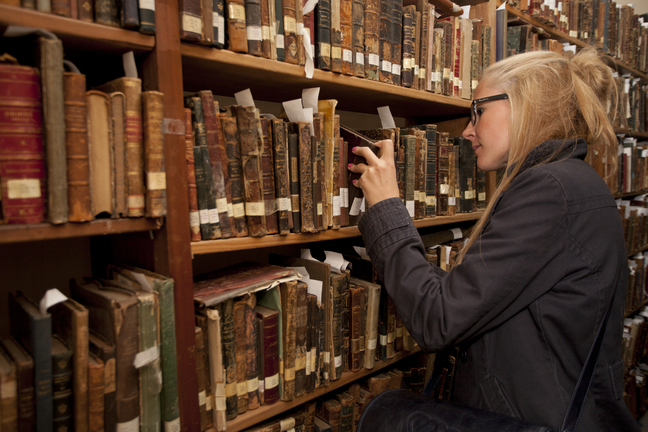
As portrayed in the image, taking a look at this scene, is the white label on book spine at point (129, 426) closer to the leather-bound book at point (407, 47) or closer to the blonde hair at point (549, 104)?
the blonde hair at point (549, 104)

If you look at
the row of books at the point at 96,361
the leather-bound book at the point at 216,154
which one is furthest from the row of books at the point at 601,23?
the row of books at the point at 96,361

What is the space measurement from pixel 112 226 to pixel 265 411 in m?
0.62

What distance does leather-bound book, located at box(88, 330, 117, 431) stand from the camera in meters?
0.73

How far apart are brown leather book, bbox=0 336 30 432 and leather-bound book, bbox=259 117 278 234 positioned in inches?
21.5

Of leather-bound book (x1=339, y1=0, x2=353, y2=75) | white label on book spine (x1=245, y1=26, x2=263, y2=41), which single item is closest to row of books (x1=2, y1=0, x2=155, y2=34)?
white label on book spine (x1=245, y1=26, x2=263, y2=41)

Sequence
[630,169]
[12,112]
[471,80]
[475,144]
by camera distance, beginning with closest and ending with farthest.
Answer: [12,112]
[475,144]
[471,80]
[630,169]

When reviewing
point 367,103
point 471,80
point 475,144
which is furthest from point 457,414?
point 471,80

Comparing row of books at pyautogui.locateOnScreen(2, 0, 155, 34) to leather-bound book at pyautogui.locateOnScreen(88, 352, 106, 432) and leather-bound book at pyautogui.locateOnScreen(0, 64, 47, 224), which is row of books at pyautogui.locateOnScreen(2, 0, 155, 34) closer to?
leather-bound book at pyautogui.locateOnScreen(0, 64, 47, 224)

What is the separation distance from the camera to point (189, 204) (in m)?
0.86

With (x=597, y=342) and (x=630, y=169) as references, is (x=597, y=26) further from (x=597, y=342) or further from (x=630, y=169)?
(x=597, y=342)

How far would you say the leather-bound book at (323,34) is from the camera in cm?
107

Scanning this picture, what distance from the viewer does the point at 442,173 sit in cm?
151

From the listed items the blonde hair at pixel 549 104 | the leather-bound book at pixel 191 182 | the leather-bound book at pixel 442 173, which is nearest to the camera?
the leather-bound book at pixel 191 182

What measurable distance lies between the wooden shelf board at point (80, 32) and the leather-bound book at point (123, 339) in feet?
1.59
